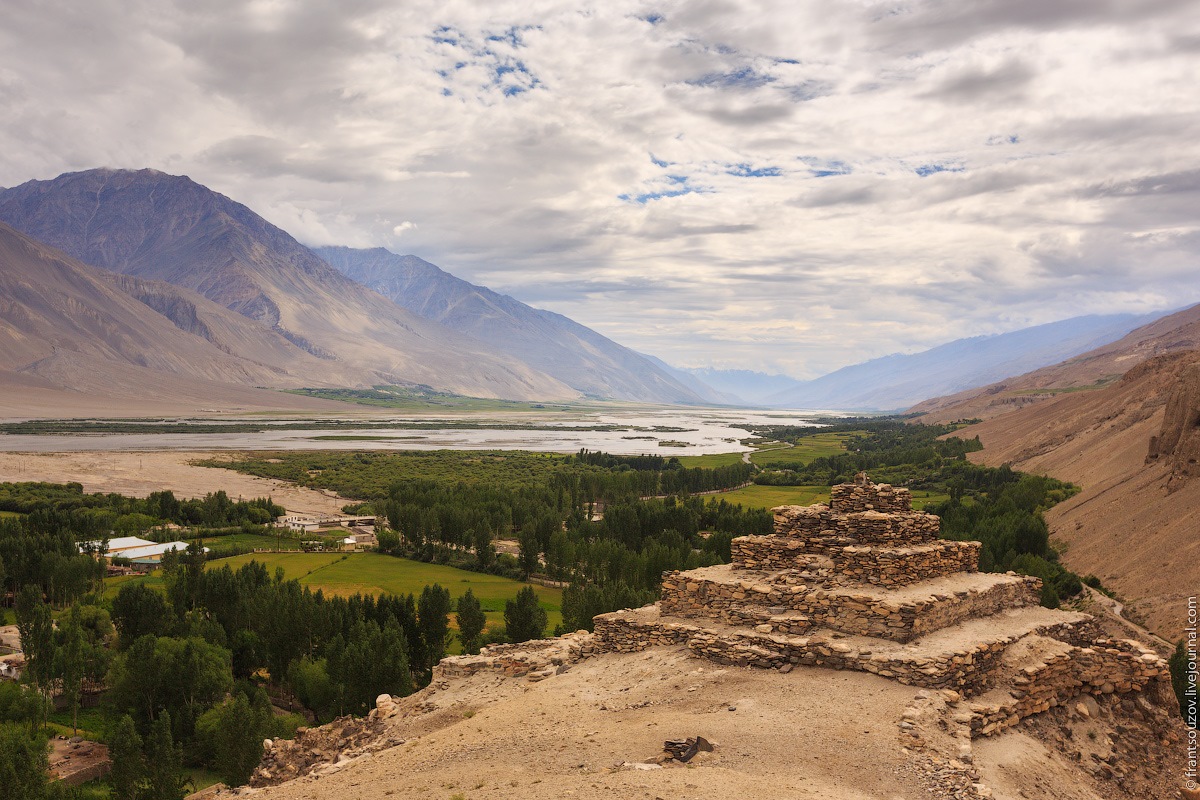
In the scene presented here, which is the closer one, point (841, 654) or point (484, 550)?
point (841, 654)

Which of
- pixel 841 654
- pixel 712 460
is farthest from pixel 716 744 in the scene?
pixel 712 460

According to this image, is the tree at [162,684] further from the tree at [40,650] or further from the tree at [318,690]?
the tree at [318,690]

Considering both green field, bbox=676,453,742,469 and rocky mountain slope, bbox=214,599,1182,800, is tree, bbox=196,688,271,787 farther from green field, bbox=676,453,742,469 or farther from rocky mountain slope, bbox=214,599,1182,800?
green field, bbox=676,453,742,469

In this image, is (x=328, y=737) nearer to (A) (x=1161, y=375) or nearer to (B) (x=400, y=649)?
(B) (x=400, y=649)

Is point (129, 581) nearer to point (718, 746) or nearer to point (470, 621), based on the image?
point (470, 621)

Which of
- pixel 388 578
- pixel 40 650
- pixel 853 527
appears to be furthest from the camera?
pixel 388 578

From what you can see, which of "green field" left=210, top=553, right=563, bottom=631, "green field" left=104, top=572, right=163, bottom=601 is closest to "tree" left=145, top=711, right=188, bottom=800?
"green field" left=210, top=553, right=563, bottom=631
